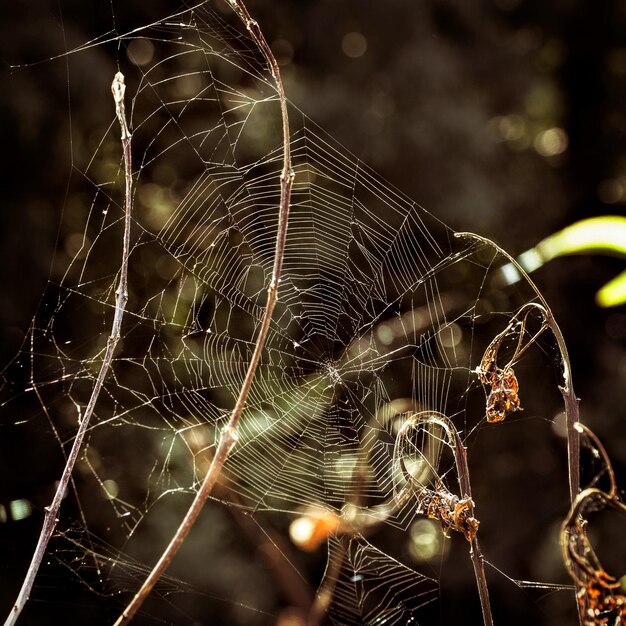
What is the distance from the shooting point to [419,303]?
1.37 m

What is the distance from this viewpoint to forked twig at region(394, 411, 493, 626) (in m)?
0.27

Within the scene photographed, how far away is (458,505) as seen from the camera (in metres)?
0.27

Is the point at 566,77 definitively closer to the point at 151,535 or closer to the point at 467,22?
the point at 467,22

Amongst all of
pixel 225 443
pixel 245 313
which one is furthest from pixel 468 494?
pixel 245 313

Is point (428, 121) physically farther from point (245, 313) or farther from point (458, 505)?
point (458, 505)

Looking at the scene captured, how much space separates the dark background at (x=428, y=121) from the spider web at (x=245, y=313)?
8 cm

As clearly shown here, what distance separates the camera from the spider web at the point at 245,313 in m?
1.26

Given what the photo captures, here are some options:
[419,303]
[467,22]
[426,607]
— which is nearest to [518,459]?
[426,607]

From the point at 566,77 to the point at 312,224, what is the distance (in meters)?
0.95

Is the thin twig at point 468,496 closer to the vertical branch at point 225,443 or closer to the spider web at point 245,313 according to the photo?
the vertical branch at point 225,443

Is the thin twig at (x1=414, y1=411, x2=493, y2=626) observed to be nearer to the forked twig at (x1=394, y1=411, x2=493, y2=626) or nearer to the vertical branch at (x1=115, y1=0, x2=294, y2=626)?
the forked twig at (x1=394, y1=411, x2=493, y2=626)

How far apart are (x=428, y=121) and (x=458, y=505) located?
4.40 ft

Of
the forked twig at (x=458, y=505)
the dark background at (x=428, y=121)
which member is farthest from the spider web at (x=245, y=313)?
the forked twig at (x=458, y=505)

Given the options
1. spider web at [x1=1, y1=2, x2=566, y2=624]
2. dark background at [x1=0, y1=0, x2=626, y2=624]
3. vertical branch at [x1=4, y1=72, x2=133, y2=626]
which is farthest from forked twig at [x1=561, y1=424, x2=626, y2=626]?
dark background at [x1=0, y1=0, x2=626, y2=624]
